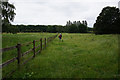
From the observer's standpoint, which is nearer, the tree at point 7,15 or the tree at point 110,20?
the tree at point 7,15

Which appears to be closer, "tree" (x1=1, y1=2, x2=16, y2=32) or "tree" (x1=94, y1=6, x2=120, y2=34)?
"tree" (x1=1, y1=2, x2=16, y2=32)

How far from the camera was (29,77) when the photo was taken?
4.14 meters

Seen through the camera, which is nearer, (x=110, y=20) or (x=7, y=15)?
(x=7, y=15)

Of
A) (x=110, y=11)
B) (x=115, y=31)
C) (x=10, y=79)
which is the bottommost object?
(x=10, y=79)

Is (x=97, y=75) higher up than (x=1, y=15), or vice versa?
(x=1, y=15)

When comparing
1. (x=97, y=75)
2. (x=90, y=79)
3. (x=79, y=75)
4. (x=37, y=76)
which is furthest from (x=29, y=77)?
(x=97, y=75)

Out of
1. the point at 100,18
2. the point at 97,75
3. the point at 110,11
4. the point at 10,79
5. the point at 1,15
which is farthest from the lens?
the point at 100,18

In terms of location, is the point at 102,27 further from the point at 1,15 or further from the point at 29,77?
the point at 29,77

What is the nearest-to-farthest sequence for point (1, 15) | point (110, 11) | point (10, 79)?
1. point (10, 79)
2. point (1, 15)
3. point (110, 11)

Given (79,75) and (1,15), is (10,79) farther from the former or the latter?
(1,15)

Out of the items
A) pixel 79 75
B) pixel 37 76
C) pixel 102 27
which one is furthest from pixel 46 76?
pixel 102 27

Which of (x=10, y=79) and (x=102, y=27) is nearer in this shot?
(x=10, y=79)

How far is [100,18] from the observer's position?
33.7m

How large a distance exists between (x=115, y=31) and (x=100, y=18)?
6.64 m
